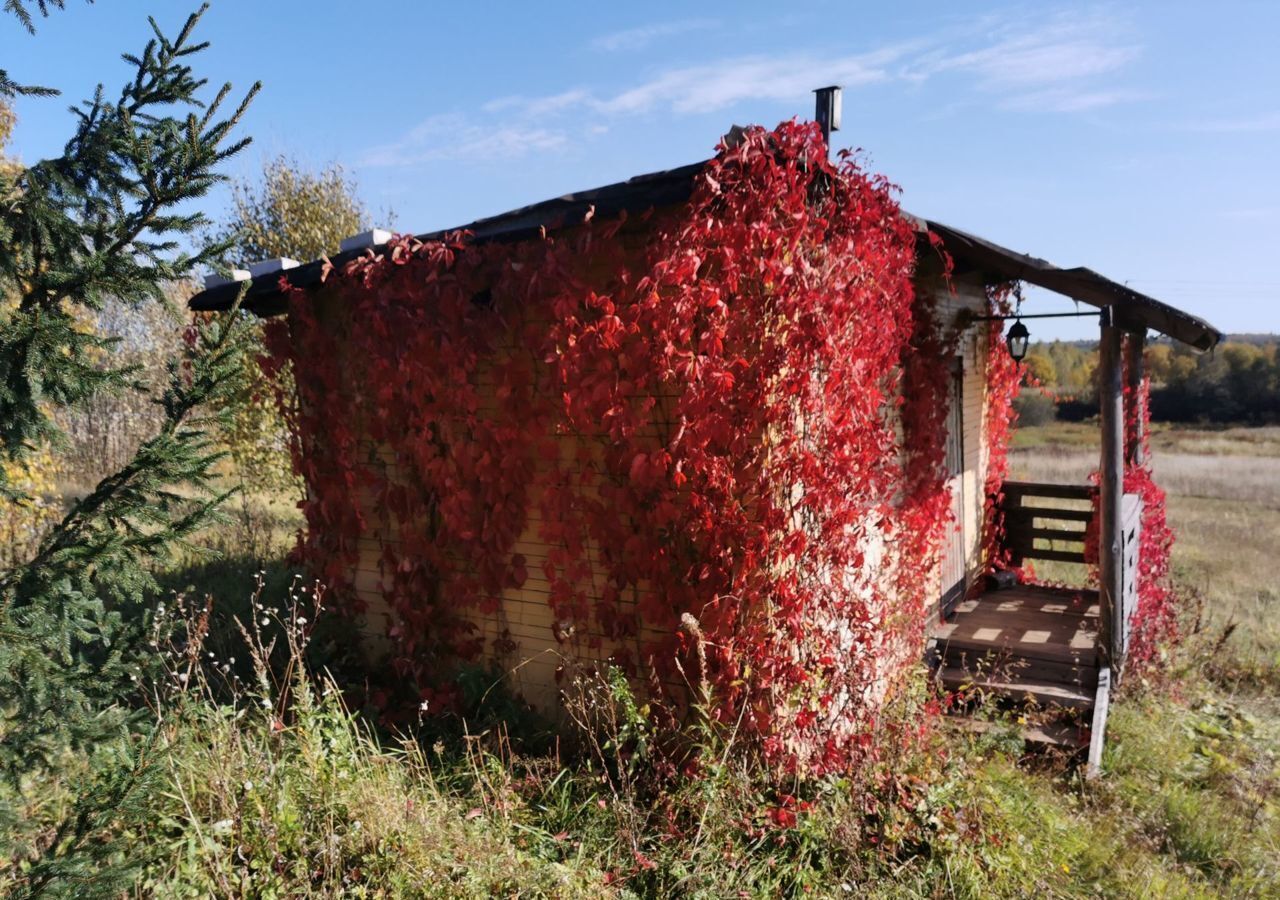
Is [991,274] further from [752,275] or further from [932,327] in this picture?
[752,275]

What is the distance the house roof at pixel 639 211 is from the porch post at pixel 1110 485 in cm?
29

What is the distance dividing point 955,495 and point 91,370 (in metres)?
7.27

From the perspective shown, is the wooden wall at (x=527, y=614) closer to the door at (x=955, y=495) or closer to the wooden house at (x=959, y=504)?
the wooden house at (x=959, y=504)

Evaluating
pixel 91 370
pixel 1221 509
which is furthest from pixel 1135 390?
pixel 1221 509

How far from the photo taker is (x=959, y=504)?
8414 mm

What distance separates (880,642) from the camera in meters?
5.29

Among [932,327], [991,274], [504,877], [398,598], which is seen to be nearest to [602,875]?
[504,877]

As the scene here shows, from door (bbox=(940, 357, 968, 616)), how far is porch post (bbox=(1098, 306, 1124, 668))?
4.72 ft

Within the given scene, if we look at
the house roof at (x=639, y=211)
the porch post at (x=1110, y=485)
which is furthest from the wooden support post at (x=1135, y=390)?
the porch post at (x=1110, y=485)

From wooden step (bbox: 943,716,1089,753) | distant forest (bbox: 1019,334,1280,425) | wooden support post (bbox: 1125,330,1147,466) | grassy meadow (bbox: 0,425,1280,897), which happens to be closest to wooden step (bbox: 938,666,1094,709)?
wooden step (bbox: 943,716,1089,753)

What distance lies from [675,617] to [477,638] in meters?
1.70

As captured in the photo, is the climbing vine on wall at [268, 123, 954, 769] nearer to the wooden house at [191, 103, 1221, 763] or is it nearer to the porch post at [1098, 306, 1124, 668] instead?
the wooden house at [191, 103, 1221, 763]

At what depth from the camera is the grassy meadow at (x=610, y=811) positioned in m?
3.66

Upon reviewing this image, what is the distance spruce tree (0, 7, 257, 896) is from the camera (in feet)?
10.7
